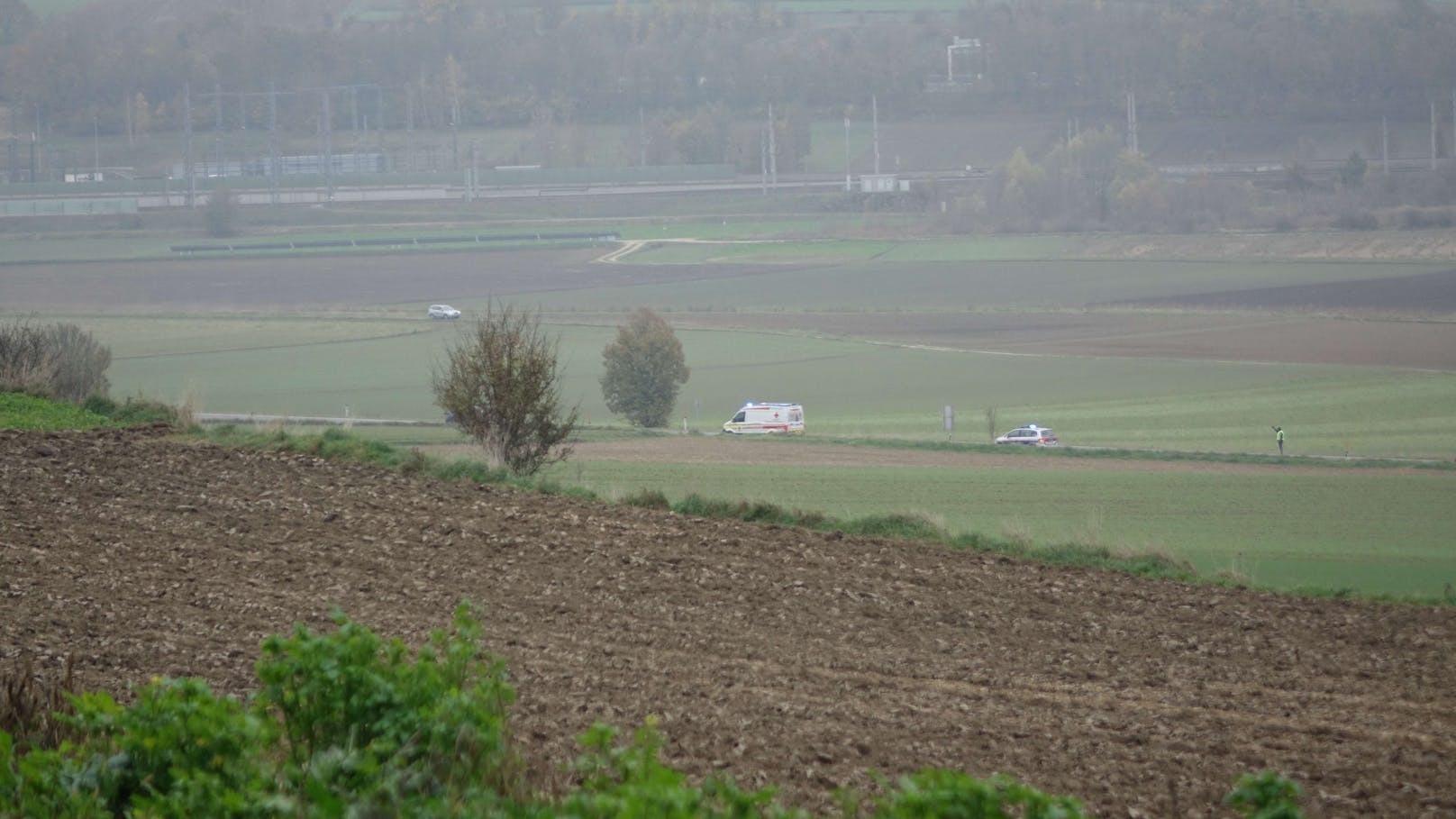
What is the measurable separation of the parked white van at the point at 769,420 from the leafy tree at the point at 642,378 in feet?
11.7

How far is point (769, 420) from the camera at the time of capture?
1678 inches

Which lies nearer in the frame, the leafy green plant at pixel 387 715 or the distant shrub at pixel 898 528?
the leafy green plant at pixel 387 715

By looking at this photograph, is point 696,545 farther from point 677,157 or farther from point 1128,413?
point 677,157

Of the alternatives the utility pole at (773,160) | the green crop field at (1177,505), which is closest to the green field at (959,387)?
the green crop field at (1177,505)

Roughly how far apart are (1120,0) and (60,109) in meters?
115

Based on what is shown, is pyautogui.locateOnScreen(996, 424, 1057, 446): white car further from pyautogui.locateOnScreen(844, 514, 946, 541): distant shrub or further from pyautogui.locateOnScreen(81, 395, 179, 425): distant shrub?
pyautogui.locateOnScreen(81, 395, 179, 425): distant shrub

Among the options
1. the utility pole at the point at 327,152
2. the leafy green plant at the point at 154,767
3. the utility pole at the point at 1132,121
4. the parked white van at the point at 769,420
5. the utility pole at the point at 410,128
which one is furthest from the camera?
the utility pole at the point at 410,128

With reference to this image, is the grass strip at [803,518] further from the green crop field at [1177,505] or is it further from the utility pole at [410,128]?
the utility pole at [410,128]

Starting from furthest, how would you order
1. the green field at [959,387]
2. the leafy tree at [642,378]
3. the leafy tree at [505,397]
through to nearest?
the leafy tree at [642,378] < the green field at [959,387] < the leafy tree at [505,397]

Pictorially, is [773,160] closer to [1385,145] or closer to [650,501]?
[1385,145]

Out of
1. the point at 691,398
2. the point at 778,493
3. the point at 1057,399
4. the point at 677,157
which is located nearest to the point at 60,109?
the point at 677,157

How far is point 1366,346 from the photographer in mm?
54031

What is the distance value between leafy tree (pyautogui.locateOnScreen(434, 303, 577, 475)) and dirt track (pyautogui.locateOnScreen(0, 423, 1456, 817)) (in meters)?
2.94

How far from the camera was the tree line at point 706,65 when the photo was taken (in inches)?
5310
